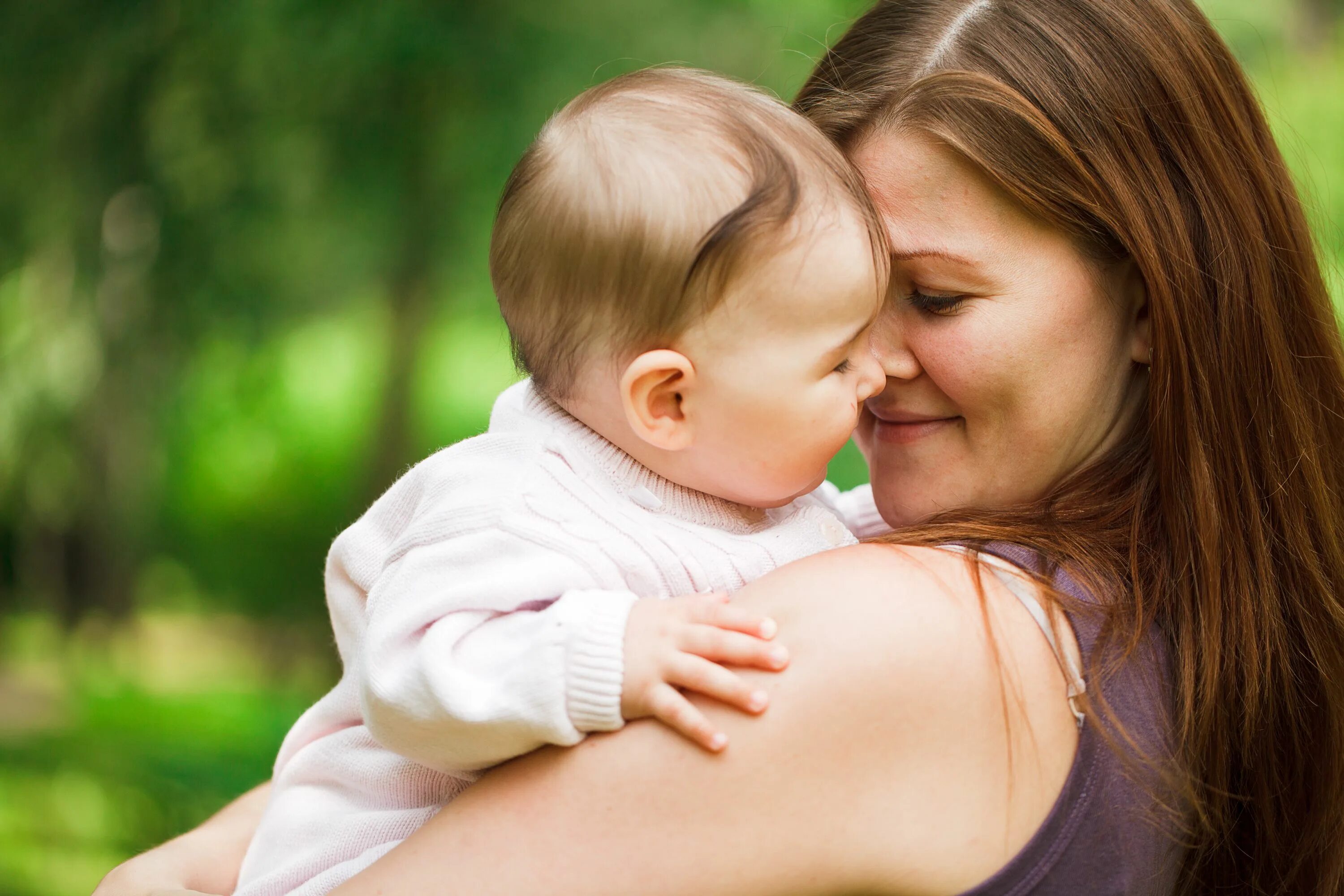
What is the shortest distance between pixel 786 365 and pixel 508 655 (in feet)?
1.61

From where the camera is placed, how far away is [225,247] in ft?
15.5

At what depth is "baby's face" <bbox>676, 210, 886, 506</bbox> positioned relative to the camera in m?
1.48

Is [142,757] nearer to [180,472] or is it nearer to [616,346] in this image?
[180,472]

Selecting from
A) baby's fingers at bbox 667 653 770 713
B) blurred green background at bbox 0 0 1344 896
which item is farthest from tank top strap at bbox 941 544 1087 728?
blurred green background at bbox 0 0 1344 896

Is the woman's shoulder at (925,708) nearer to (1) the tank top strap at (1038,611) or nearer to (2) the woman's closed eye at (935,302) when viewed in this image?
(1) the tank top strap at (1038,611)

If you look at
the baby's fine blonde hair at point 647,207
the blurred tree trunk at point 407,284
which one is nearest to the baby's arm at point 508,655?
the baby's fine blonde hair at point 647,207

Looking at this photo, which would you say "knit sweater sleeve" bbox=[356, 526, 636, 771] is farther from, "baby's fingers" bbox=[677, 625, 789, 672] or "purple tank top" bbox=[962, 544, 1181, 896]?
"purple tank top" bbox=[962, 544, 1181, 896]

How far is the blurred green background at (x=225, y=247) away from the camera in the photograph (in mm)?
4430

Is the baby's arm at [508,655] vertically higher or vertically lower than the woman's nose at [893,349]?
lower

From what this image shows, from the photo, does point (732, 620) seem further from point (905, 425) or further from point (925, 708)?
point (905, 425)

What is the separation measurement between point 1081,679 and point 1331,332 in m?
0.74

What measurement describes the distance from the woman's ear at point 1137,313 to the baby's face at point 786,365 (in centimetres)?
43

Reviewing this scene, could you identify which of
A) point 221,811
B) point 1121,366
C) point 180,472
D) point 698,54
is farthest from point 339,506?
point 1121,366

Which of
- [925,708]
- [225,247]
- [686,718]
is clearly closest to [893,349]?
[925,708]
